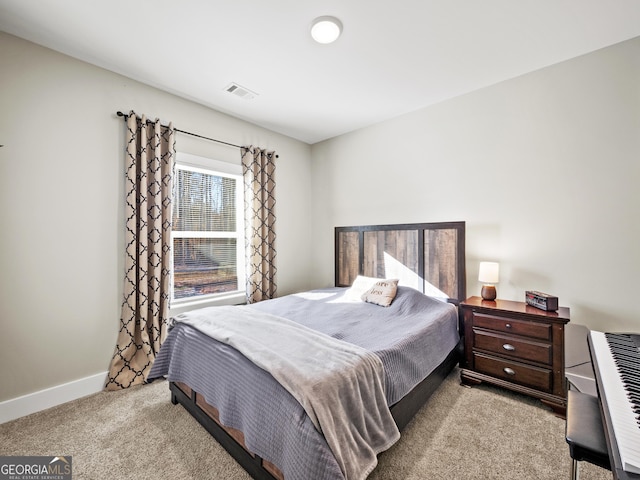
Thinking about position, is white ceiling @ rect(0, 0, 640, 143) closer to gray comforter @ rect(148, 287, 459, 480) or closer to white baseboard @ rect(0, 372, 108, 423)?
gray comforter @ rect(148, 287, 459, 480)

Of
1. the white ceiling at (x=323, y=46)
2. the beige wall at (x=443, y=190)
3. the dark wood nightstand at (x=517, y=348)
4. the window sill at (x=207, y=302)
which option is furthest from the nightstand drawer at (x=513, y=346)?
the window sill at (x=207, y=302)

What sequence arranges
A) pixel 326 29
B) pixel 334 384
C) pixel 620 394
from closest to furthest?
1. pixel 620 394
2. pixel 334 384
3. pixel 326 29

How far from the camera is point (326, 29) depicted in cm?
189

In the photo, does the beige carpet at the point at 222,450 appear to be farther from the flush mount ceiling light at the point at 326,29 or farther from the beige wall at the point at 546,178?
the flush mount ceiling light at the point at 326,29

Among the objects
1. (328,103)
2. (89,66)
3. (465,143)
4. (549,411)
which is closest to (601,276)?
(549,411)

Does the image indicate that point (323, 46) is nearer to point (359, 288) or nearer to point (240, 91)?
point (240, 91)

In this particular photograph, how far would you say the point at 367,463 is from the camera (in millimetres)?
1208

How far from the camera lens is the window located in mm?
2900

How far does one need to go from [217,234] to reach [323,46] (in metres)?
2.16

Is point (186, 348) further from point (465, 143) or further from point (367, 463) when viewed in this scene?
point (465, 143)

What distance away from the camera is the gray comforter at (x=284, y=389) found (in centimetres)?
112

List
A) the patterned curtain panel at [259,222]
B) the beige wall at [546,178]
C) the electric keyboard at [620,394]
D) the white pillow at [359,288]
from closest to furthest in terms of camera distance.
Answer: the electric keyboard at [620,394] → the beige wall at [546,178] → the white pillow at [359,288] → the patterned curtain panel at [259,222]

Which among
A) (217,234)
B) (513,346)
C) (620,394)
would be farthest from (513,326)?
(217,234)

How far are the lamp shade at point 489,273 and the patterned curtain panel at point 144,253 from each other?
2884 millimetres
